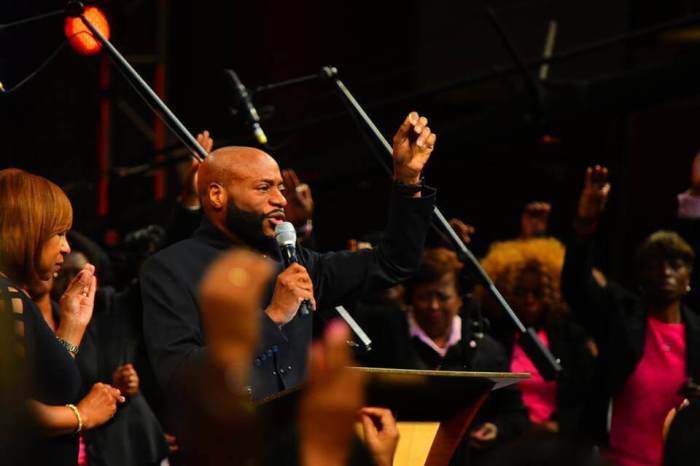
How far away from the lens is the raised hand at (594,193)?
17.5 feet

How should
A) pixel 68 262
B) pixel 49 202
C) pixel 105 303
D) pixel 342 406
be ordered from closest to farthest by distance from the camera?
pixel 342 406
pixel 49 202
pixel 105 303
pixel 68 262

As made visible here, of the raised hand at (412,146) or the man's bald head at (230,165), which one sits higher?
the raised hand at (412,146)

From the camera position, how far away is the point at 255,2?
10664 millimetres

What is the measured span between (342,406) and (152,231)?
437 centimetres

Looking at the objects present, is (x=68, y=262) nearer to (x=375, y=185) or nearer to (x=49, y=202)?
(x=49, y=202)

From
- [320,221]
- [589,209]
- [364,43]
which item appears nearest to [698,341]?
[589,209]

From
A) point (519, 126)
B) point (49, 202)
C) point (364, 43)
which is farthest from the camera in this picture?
point (364, 43)

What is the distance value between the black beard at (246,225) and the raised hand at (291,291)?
57 centimetres

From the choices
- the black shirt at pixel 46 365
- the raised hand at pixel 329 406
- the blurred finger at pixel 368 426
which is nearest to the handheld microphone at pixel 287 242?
the black shirt at pixel 46 365

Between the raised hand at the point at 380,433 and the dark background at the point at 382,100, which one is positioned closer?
the raised hand at the point at 380,433

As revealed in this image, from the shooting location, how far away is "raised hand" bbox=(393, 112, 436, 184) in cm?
398

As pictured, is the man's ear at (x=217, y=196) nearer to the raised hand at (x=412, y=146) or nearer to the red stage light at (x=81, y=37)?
the raised hand at (x=412, y=146)

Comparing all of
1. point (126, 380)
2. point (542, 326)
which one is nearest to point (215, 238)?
point (126, 380)

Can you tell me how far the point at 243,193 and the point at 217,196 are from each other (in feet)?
0.28
